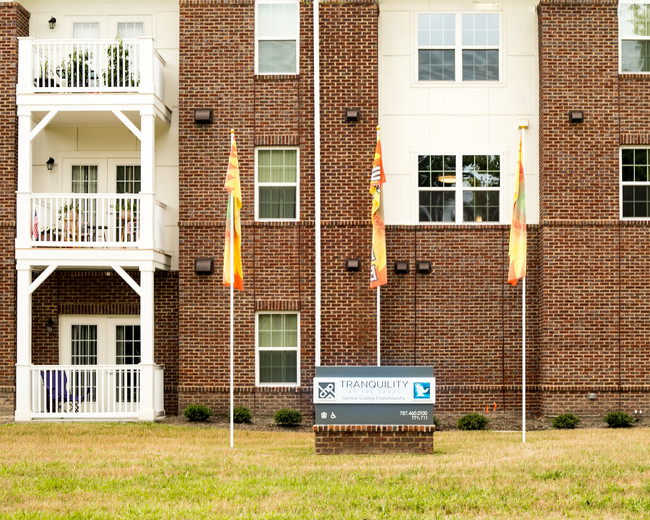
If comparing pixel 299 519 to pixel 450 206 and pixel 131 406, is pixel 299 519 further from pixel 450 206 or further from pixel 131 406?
pixel 450 206

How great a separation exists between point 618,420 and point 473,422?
9.57ft

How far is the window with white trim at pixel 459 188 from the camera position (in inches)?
985

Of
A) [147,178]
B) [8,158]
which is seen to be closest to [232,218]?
[147,178]

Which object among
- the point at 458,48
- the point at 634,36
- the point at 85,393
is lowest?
the point at 85,393

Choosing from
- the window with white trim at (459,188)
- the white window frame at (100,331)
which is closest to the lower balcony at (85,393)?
the white window frame at (100,331)

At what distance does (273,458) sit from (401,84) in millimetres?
11063

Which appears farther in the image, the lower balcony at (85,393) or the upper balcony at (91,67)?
the upper balcony at (91,67)

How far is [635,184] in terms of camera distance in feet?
81.0

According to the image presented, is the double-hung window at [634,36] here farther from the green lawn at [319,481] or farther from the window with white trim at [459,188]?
the green lawn at [319,481]

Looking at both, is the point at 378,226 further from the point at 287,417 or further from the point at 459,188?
the point at 287,417

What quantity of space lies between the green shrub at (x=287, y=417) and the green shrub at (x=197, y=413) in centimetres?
141

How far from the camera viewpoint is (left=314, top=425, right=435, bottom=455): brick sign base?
17.0 metres

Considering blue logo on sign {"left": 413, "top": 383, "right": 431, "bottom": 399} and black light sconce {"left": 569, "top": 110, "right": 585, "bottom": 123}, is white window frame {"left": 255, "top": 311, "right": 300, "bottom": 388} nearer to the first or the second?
black light sconce {"left": 569, "top": 110, "right": 585, "bottom": 123}

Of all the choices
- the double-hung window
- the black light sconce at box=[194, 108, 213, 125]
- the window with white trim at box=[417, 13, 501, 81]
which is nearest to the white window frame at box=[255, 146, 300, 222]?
the black light sconce at box=[194, 108, 213, 125]
